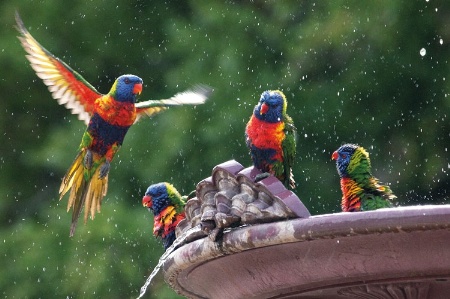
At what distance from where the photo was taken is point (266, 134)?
139 inches

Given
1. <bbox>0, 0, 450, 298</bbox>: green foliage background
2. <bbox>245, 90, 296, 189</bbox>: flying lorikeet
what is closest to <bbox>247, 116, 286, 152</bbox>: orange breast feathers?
<bbox>245, 90, 296, 189</bbox>: flying lorikeet

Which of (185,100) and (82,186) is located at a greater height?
(185,100)

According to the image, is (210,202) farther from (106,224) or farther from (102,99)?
(106,224)

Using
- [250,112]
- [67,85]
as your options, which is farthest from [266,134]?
[250,112]

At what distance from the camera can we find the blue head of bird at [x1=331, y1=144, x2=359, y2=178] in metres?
3.48

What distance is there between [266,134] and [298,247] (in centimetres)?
111

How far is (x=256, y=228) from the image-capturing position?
8.20 feet

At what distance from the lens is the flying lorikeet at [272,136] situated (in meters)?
3.47

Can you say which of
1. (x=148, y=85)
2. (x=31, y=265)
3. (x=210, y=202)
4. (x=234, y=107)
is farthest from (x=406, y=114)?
(x=210, y=202)

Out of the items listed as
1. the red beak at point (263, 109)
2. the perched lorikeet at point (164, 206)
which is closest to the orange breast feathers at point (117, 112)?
the perched lorikeet at point (164, 206)

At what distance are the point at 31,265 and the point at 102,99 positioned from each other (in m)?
2.68

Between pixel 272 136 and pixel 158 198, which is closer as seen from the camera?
pixel 272 136

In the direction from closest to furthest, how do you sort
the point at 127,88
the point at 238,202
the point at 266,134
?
the point at 238,202 < the point at 266,134 < the point at 127,88

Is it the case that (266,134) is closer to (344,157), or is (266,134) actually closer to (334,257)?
(344,157)
